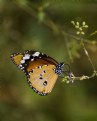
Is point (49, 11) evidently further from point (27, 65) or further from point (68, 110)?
point (27, 65)

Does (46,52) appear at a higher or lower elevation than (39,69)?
higher

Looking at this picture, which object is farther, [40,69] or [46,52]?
[46,52]

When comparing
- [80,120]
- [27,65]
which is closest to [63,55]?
[80,120]

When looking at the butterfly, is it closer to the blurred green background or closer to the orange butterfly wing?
the orange butterfly wing

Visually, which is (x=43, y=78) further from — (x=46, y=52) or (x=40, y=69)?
(x=46, y=52)

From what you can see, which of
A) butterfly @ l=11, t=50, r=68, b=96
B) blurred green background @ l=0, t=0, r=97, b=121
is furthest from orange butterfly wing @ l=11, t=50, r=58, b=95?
blurred green background @ l=0, t=0, r=97, b=121

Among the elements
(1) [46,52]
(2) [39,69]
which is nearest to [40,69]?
(2) [39,69]
